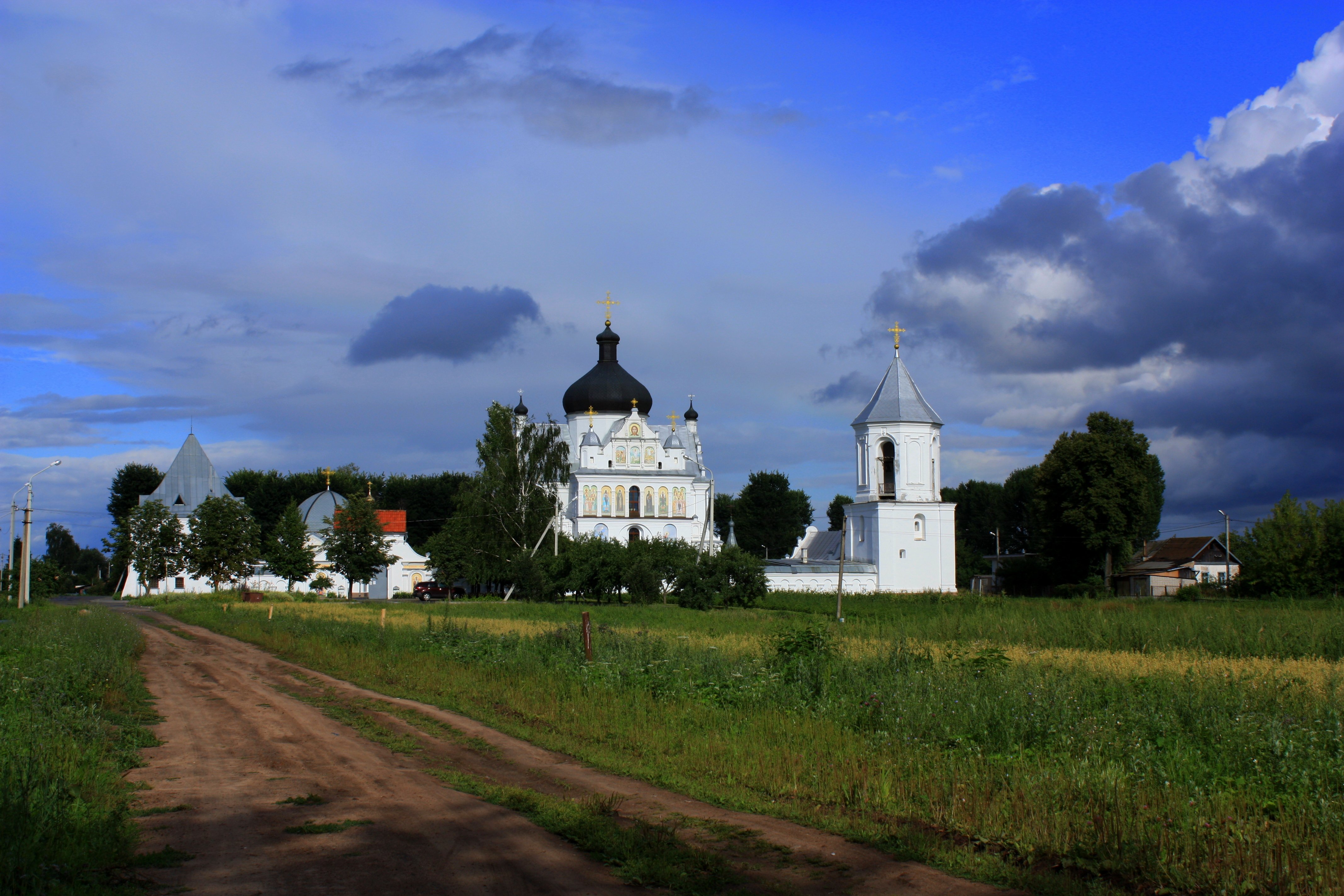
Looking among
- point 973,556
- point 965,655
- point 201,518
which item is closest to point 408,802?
point 965,655

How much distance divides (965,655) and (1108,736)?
592cm

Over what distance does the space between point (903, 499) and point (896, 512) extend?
0.90 m

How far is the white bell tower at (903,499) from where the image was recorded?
58.6 meters

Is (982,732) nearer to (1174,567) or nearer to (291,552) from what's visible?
(291,552)

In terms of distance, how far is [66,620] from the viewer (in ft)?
81.0

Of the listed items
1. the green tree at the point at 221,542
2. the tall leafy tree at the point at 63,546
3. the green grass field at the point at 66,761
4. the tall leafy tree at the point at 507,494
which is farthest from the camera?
the tall leafy tree at the point at 63,546

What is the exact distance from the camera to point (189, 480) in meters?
77.2

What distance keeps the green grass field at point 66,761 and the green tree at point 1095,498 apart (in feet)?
159

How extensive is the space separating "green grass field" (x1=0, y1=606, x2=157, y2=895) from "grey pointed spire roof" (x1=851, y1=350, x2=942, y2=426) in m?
47.4

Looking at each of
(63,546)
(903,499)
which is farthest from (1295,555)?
(63,546)

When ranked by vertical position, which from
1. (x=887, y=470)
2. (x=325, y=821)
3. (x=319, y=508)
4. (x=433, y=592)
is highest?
(x=887, y=470)

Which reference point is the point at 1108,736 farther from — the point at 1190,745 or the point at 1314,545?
the point at 1314,545

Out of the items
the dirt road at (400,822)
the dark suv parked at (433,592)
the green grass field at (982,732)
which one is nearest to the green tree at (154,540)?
the dark suv parked at (433,592)

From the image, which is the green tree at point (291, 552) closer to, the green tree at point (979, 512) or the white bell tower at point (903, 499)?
the white bell tower at point (903, 499)
